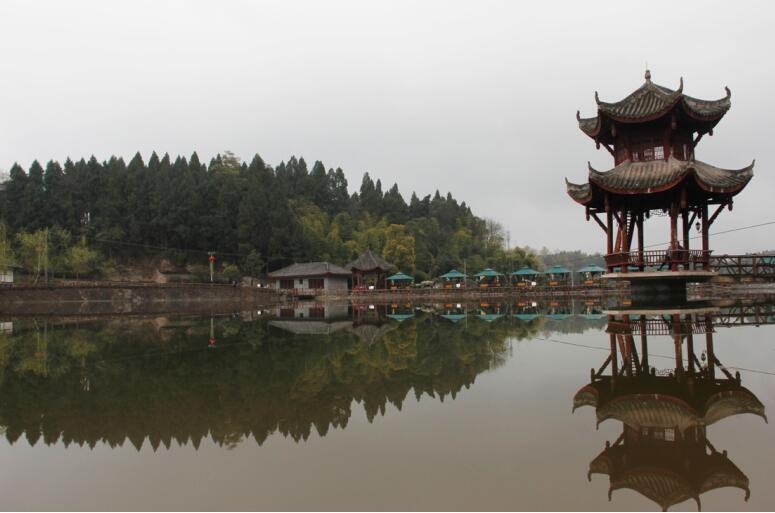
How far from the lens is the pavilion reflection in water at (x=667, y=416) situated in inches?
155

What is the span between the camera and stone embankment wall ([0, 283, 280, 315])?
44.6m

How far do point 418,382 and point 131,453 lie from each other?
4.32 m

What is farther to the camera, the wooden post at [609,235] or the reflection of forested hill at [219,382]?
the wooden post at [609,235]

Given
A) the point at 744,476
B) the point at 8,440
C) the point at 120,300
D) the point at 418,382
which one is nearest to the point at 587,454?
the point at 744,476

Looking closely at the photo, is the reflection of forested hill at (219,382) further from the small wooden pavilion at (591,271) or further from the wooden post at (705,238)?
the small wooden pavilion at (591,271)

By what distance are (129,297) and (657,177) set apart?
4859 centimetres

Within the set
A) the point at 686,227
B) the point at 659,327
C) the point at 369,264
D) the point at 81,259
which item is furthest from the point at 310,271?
the point at 659,327

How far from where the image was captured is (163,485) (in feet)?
13.9

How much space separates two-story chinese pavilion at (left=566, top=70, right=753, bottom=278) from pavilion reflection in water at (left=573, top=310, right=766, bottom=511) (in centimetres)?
1119

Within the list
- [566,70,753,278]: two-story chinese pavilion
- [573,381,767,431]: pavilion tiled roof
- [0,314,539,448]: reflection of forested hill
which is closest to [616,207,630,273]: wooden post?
[566,70,753,278]: two-story chinese pavilion

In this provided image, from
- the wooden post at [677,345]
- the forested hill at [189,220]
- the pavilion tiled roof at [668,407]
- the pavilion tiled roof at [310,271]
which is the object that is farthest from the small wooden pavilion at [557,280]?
the pavilion tiled roof at [668,407]

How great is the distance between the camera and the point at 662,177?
20.0 m

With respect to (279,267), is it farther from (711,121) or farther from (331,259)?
(711,121)

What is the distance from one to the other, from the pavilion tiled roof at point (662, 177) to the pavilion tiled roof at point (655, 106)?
6.56 ft
